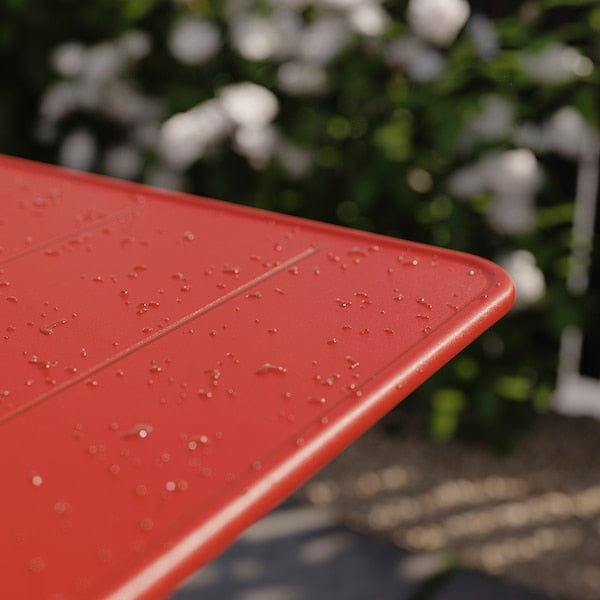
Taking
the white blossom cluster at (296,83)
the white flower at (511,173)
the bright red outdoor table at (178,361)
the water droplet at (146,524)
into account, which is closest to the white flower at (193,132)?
the white blossom cluster at (296,83)

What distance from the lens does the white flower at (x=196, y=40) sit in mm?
2541

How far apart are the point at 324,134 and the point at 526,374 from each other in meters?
0.97

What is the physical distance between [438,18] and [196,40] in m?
0.73

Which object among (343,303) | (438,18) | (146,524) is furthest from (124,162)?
(146,524)

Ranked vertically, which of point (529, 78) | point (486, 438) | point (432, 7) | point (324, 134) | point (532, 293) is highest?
point (432, 7)

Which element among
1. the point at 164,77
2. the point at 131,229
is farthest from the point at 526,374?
the point at 131,229

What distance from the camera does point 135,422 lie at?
2.73 feet

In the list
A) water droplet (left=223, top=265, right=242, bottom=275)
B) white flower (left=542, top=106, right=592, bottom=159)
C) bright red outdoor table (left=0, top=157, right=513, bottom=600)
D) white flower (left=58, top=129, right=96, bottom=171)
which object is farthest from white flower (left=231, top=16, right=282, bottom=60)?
water droplet (left=223, top=265, right=242, bottom=275)

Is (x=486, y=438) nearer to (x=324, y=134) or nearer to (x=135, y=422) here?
(x=324, y=134)

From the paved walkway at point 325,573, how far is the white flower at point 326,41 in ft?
4.37

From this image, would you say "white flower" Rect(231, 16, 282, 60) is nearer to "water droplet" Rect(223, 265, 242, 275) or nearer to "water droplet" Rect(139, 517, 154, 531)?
"water droplet" Rect(223, 265, 242, 275)

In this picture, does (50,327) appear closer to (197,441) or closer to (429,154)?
(197,441)

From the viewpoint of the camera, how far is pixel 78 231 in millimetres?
1307

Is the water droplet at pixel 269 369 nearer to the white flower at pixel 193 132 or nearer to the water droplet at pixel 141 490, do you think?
the water droplet at pixel 141 490
